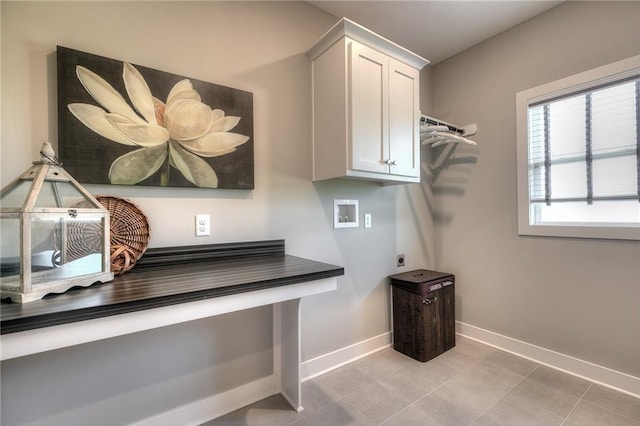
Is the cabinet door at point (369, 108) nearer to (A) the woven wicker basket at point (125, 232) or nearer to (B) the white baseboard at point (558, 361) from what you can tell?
(A) the woven wicker basket at point (125, 232)

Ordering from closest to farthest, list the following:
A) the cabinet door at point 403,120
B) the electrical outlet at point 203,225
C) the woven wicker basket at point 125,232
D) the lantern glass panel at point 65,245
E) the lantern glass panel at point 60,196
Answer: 1. the lantern glass panel at point 65,245
2. the lantern glass panel at point 60,196
3. the woven wicker basket at point 125,232
4. the electrical outlet at point 203,225
5. the cabinet door at point 403,120

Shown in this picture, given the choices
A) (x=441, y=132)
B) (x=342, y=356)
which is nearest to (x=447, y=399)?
(x=342, y=356)

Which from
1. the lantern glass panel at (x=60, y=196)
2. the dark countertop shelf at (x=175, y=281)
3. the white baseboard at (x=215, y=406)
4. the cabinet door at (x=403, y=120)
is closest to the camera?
the dark countertop shelf at (x=175, y=281)

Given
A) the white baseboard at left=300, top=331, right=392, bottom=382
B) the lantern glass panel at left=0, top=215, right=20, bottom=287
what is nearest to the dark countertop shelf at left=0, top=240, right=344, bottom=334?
the lantern glass panel at left=0, top=215, right=20, bottom=287

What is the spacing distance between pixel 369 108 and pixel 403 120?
1.10 feet

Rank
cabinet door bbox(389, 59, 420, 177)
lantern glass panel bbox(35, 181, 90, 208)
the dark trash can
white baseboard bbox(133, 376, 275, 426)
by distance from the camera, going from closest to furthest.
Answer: lantern glass panel bbox(35, 181, 90, 208), white baseboard bbox(133, 376, 275, 426), cabinet door bbox(389, 59, 420, 177), the dark trash can

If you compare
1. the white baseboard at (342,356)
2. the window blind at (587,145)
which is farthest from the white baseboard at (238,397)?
the window blind at (587,145)

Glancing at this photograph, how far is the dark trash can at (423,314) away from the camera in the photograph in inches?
85.0

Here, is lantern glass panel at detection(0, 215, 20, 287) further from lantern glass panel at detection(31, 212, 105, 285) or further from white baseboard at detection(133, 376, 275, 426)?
white baseboard at detection(133, 376, 275, 426)

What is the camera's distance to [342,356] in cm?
212

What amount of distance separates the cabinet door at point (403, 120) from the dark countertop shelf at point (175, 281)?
0.99 m

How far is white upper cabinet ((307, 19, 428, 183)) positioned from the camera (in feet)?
5.58

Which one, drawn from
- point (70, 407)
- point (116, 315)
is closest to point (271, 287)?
point (116, 315)

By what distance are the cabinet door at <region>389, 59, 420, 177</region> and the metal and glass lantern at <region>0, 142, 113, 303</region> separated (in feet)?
5.42
